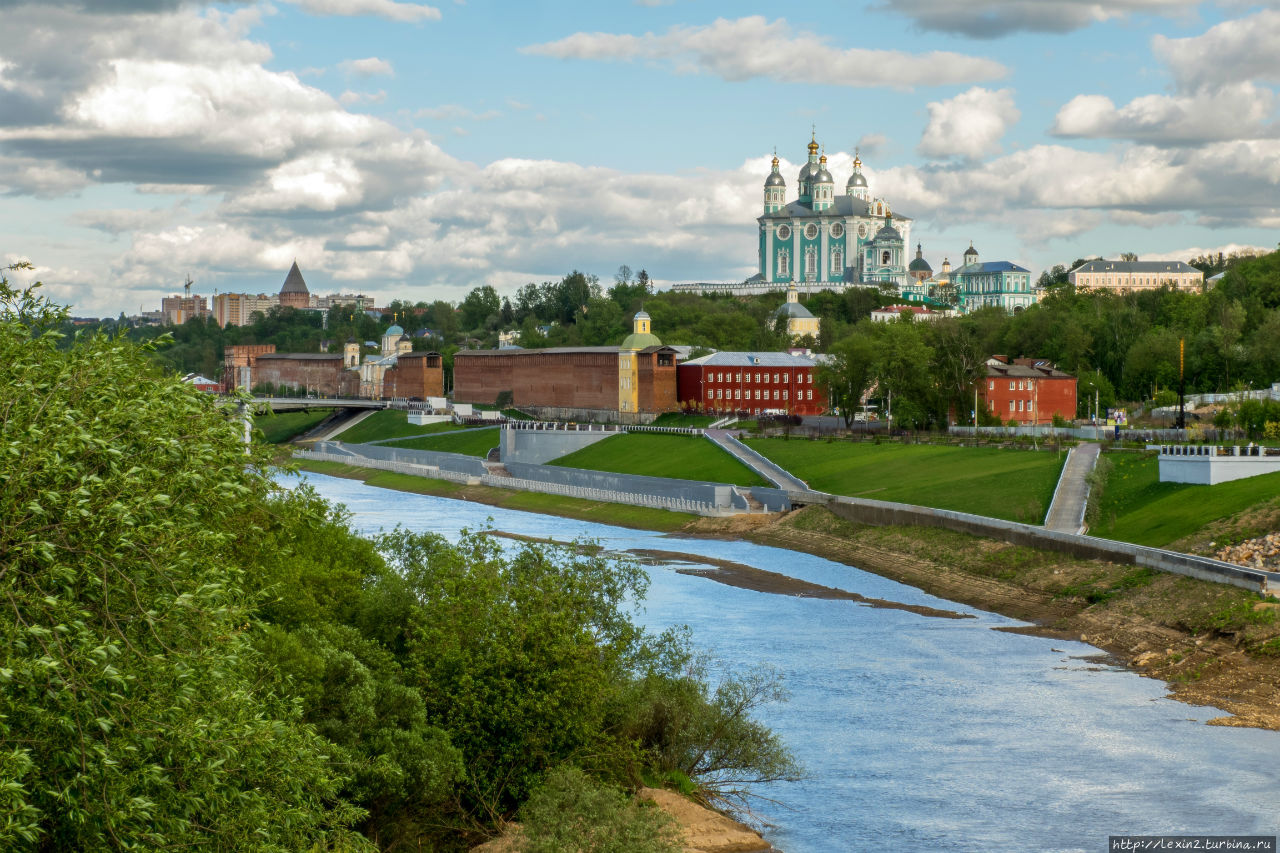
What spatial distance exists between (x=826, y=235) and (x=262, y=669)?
171 m

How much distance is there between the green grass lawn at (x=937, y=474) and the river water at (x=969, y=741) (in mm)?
10539

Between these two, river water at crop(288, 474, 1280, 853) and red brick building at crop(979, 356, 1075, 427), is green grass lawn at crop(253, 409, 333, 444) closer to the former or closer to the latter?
red brick building at crop(979, 356, 1075, 427)

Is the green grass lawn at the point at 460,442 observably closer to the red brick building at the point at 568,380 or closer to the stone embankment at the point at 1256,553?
the red brick building at the point at 568,380

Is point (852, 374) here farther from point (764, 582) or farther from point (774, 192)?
point (774, 192)

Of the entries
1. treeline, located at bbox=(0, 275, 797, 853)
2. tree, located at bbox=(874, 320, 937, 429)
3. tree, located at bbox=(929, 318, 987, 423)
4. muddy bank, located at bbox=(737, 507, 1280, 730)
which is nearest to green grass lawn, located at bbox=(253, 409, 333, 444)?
tree, located at bbox=(874, 320, 937, 429)

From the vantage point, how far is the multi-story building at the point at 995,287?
18075 centimetres

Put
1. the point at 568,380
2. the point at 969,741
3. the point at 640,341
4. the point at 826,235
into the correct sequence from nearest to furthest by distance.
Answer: the point at 969,741, the point at 640,341, the point at 568,380, the point at 826,235

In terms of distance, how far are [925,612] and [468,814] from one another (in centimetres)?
2294

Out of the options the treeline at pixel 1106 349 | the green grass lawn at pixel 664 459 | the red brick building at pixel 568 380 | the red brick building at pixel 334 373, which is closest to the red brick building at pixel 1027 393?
the treeline at pixel 1106 349

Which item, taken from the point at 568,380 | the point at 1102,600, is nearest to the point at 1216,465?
the point at 1102,600

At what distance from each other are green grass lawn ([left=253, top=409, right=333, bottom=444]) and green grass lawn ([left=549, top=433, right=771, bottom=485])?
4651 centimetres

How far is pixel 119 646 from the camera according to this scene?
11719 mm

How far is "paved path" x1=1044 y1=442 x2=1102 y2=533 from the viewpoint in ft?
146

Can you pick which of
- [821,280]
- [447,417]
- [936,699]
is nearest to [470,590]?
[936,699]
